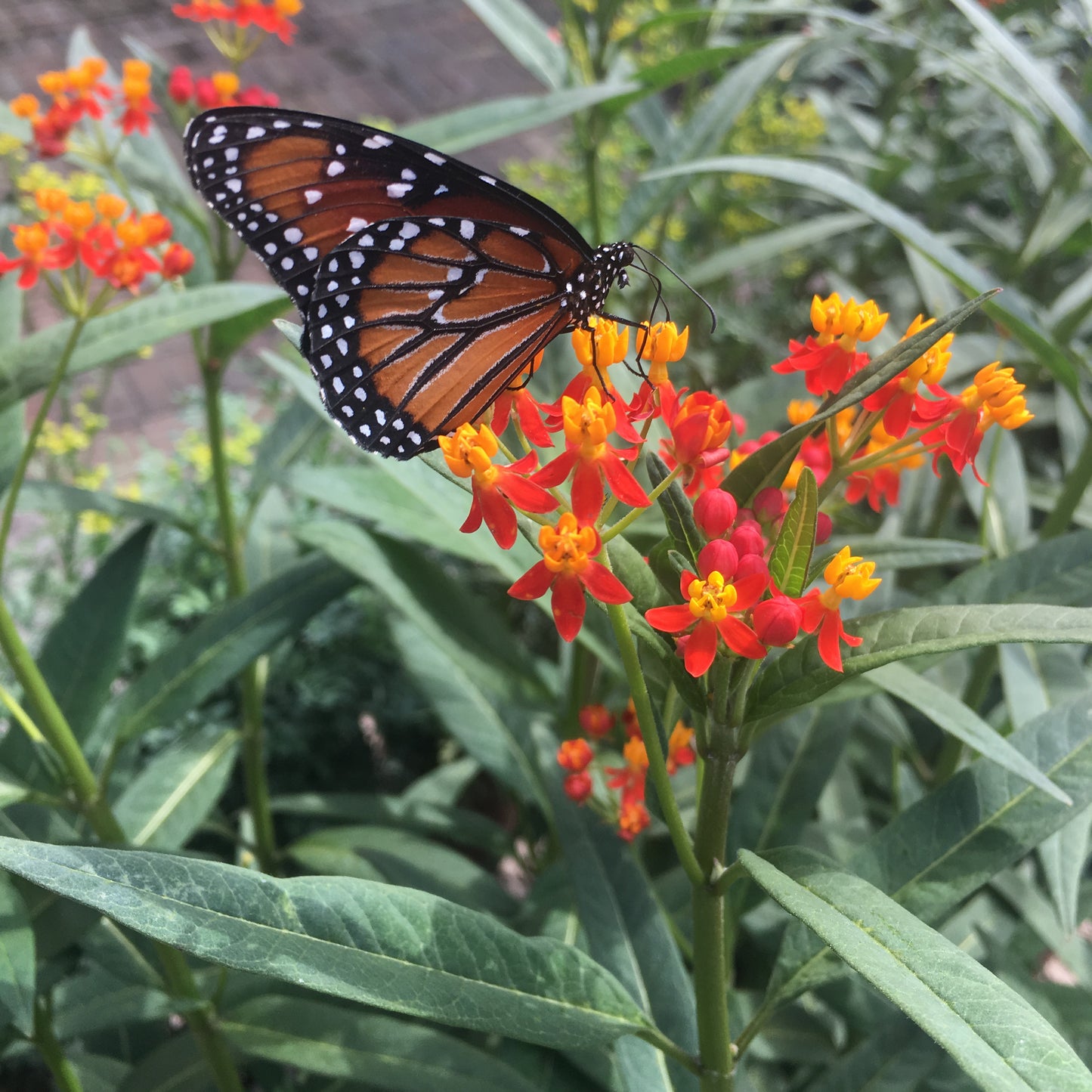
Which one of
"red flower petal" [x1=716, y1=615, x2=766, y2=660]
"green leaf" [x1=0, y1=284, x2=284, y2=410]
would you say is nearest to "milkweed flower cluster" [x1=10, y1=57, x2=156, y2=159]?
"green leaf" [x1=0, y1=284, x2=284, y2=410]

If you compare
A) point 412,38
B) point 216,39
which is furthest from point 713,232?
point 412,38

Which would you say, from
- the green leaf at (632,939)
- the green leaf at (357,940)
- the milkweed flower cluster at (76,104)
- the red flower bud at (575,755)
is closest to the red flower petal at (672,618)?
the green leaf at (357,940)

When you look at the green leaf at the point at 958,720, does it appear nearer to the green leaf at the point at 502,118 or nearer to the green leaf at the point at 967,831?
the green leaf at the point at 967,831

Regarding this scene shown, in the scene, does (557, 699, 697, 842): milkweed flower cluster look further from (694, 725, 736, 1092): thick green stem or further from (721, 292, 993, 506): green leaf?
(721, 292, 993, 506): green leaf

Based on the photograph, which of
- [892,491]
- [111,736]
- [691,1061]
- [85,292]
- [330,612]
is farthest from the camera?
[330,612]

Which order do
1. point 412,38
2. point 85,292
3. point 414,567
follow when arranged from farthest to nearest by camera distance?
point 412,38 < point 414,567 < point 85,292

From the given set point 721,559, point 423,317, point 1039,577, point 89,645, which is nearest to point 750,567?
point 721,559

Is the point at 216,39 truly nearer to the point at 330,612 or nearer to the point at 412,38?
the point at 330,612
